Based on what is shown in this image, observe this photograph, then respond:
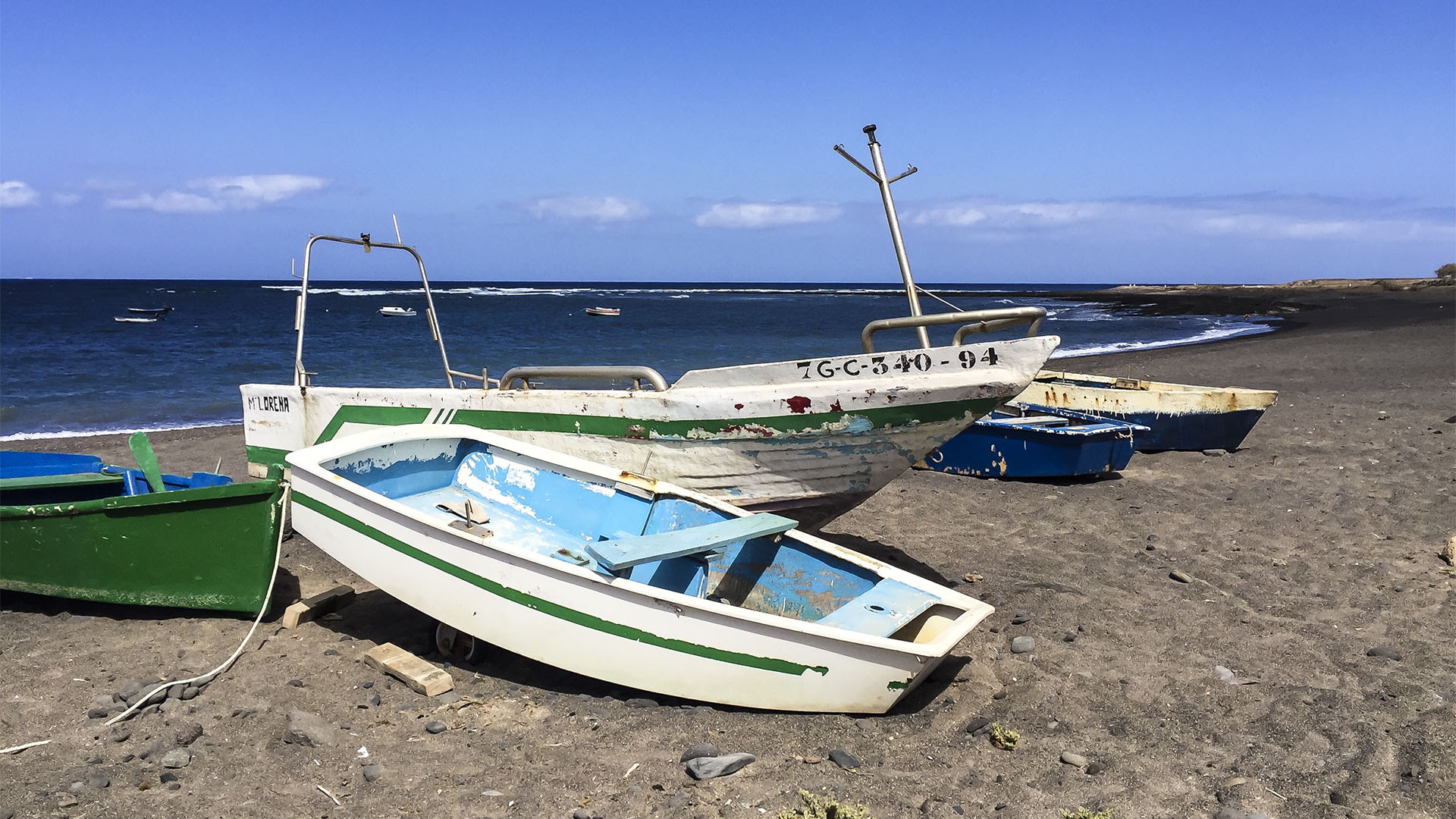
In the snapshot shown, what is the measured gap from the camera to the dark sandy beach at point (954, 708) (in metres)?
3.86

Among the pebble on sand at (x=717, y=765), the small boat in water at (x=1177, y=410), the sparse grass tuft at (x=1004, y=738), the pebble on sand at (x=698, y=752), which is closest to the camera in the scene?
the pebble on sand at (x=717, y=765)

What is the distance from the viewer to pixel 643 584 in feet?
15.9

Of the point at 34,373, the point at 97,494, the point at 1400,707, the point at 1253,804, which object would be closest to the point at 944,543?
the point at 1400,707

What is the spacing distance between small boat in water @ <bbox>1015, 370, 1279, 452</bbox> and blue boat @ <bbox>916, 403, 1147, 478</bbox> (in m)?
1.11

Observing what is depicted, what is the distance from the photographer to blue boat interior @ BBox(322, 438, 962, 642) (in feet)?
15.7

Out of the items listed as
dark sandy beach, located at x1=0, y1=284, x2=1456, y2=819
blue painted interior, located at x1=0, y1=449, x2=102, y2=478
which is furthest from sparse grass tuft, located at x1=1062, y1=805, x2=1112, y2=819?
blue painted interior, located at x1=0, y1=449, x2=102, y2=478

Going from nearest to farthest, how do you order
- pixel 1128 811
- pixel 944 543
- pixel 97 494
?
pixel 1128 811 → pixel 97 494 → pixel 944 543

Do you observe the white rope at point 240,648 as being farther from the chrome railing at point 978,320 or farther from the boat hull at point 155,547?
the chrome railing at point 978,320

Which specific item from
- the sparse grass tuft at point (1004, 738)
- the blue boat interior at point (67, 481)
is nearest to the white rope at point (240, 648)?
the blue boat interior at point (67, 481)

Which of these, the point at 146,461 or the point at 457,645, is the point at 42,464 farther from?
the point at 457,645

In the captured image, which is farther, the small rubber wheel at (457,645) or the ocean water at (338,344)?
the ocean water at (338,344)

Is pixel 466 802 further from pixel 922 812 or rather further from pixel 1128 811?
pixel 1128 811

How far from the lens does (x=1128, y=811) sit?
368 cm

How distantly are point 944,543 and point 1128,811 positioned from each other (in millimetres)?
4016
